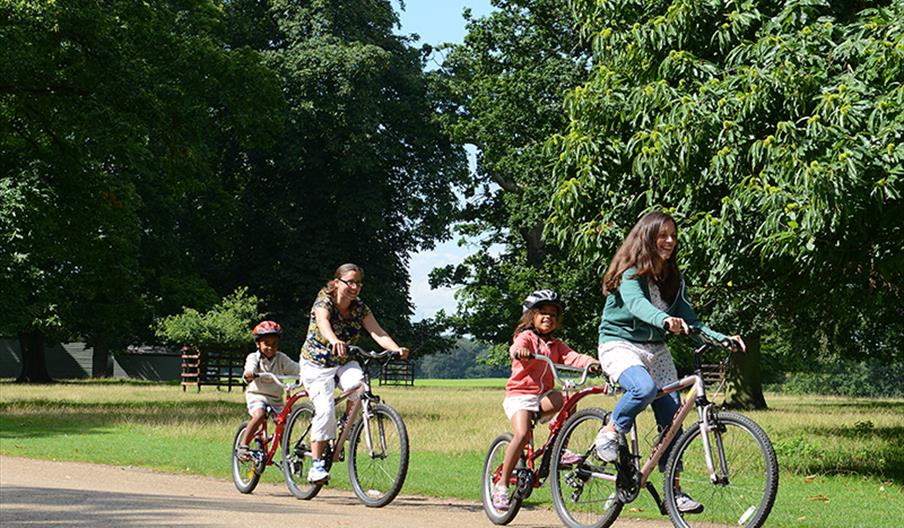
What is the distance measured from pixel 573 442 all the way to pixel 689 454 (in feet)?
3.43

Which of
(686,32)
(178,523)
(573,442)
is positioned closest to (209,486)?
(178,523)

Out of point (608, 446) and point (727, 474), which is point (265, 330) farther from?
point (727, 474)

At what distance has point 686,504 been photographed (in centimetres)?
758

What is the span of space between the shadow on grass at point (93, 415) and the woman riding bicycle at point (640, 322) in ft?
44.9

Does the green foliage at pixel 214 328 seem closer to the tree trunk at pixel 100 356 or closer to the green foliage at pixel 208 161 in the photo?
the green foliage at pixel 208 161

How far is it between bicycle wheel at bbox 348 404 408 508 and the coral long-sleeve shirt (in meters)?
1.28

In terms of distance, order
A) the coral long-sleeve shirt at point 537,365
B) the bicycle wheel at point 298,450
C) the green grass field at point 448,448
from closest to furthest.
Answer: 1. the coral long-sleeve shirt at point 537,365
2. the bicycle wheel at point 298,450
3. the green grass field at point 448,448

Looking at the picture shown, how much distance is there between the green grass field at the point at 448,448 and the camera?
37.1 feet

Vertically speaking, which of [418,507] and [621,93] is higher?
[621,93]

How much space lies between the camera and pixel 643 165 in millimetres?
13930

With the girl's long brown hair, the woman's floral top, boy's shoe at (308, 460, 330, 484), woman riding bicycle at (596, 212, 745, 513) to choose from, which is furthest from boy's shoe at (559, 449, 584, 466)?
boy's shoe at (308, 460, 330, 484)

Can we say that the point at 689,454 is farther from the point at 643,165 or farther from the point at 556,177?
the point at 556,177

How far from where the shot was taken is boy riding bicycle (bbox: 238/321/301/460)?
37.6 ft

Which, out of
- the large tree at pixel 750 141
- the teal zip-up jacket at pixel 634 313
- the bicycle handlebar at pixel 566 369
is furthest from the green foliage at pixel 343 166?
the teal zip-up jacket at pixel 634 313
